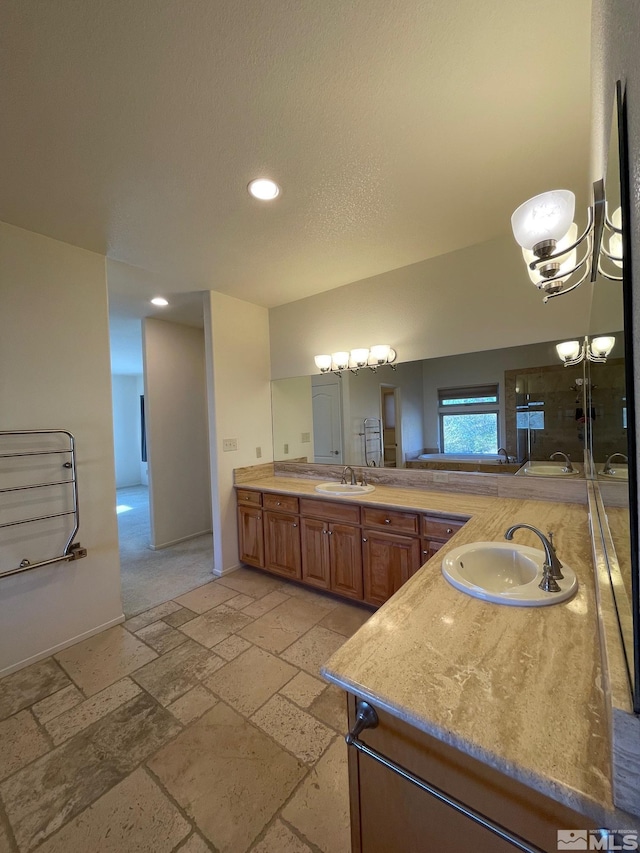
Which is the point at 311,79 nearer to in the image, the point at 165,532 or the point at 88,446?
the point at 88,446

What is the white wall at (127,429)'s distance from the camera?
294 inches

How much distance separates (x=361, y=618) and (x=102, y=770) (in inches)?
63.6

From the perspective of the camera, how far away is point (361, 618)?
2480 millimetres

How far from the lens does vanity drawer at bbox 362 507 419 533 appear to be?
2.24 m

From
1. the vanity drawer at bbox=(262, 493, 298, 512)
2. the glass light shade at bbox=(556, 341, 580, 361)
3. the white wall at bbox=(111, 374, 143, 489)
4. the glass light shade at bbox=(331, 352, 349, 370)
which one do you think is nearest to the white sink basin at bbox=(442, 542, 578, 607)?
the glass light shade at bbox=(556, 341, 580, 361)

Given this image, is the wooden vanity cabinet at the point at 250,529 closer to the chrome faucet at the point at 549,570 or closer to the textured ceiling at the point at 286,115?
the textured ceiling at the point at 286,115

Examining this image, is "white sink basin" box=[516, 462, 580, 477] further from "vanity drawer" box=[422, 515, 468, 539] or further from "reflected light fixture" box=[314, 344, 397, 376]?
"reflected light fixture" box=[314, 344, 397, 376]

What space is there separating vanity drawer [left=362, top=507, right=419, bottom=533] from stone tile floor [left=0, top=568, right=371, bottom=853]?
74cm

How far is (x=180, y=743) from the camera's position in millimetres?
1533

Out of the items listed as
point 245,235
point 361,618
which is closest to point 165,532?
point 361,618

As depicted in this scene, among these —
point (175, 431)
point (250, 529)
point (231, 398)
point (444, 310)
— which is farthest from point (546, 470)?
point (175, 431)

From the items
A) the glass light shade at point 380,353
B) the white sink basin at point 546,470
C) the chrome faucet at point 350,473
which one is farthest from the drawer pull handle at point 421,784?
the glass light shade at point 380,353

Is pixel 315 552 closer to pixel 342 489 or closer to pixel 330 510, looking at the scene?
pixel 330 510

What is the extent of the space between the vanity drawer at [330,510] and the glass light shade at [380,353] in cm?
126
